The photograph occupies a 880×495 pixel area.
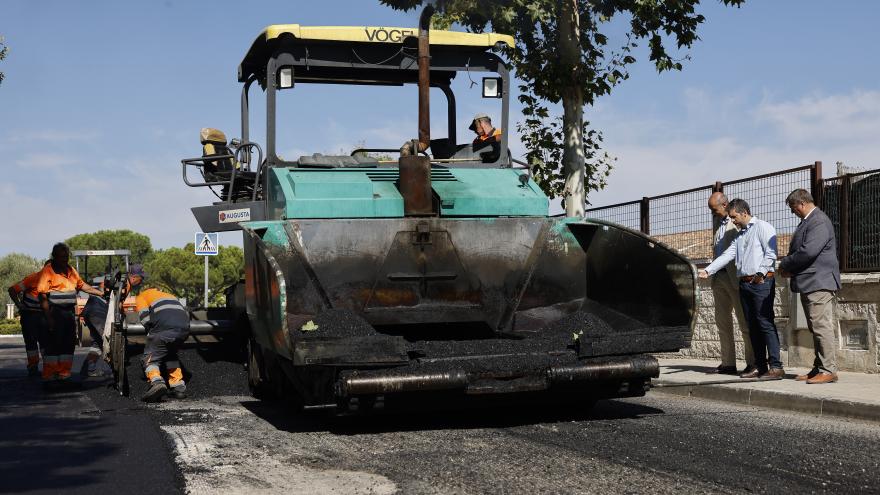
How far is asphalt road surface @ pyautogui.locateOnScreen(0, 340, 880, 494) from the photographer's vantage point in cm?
458

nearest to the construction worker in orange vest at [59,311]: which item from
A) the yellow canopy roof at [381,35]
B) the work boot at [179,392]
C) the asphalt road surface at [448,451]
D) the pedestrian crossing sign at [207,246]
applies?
the work boot at [179,392]

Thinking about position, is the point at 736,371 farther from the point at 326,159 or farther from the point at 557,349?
the point at 326,159

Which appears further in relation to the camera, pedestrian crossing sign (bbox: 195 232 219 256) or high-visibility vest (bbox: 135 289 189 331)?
pedestrian crossing sign (bbox: 195 232 219 256)

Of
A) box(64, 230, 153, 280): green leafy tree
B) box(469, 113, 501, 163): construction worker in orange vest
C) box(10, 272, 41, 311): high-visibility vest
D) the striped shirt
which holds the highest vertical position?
box(64, 230, 153, 280): green leafy tree

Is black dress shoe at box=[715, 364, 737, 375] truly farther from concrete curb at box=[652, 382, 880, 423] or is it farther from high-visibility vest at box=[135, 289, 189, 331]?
high-visibility vest at box=[135, 289, 189, 331]

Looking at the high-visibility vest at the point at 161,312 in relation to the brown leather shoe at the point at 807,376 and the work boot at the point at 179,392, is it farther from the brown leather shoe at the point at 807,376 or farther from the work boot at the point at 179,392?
the brown leather shoe at the point at 807,376

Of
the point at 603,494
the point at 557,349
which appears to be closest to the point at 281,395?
the point at 557,349

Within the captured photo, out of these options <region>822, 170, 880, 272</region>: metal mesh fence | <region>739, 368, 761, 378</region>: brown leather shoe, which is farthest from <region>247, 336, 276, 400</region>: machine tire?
<region>822, 170, 880, 272</region>: metal mesh fence

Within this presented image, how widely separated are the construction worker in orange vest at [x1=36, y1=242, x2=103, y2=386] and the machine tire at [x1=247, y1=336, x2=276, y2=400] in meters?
3.08

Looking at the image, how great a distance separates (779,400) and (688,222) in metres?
4.42

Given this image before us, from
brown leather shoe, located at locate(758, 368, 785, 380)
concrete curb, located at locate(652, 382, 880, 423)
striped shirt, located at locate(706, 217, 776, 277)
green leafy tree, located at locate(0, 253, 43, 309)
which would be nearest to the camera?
concrete curb, located at locate(652, 382, 880, 423)

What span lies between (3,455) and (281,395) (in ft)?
7.56

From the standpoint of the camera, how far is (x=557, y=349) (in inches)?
254

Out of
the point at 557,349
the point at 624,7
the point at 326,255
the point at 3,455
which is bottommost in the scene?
the point at 3,455
